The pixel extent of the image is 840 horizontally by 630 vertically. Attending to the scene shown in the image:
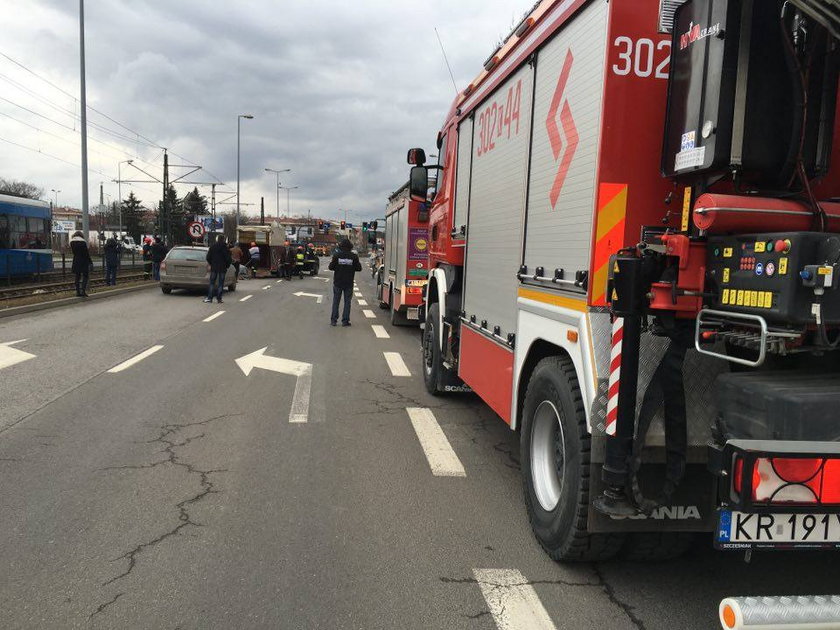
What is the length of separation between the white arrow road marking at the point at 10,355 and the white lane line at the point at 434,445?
18.5 ft

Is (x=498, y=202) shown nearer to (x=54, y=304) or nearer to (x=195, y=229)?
(x=54, y=304)

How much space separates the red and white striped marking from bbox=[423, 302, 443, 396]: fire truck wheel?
14.0ft

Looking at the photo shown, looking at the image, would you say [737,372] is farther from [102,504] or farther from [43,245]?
[43,245]

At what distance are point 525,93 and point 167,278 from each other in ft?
62.1

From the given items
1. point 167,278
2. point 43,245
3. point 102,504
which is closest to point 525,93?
point 102,504

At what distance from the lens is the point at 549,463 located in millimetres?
3727

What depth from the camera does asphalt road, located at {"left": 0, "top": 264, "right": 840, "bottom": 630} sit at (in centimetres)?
299

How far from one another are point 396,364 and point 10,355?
18.0ft

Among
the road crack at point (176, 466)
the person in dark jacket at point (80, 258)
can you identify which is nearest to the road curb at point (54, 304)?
the person in dark jacket at point (80, 258)

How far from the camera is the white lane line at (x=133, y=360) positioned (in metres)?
8.55

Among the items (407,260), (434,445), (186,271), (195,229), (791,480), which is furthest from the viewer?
(195,229)

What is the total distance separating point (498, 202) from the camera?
4.80m

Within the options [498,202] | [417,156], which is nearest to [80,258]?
[417,156]

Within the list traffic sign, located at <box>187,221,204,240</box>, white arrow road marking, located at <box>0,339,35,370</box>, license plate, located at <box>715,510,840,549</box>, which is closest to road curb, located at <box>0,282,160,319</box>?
white arrow road marking, located at <box>0,339,35,370</box>
